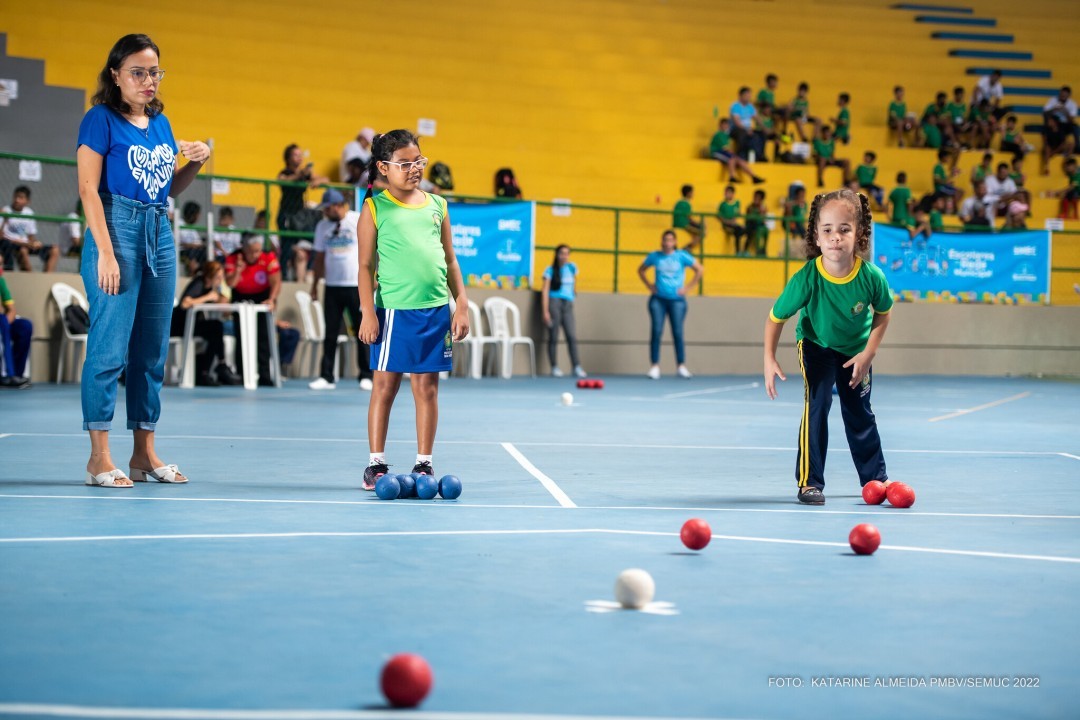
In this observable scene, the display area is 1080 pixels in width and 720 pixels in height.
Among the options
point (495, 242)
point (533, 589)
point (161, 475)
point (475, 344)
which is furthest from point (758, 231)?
point (533, 589)

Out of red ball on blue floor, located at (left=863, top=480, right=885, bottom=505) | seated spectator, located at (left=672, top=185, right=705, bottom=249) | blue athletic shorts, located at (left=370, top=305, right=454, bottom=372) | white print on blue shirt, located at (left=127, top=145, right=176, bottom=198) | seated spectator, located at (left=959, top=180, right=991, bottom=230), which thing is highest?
seated spectator, located at (left=959, top=180, right=991, bottom=230)

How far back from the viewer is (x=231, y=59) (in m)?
25.3

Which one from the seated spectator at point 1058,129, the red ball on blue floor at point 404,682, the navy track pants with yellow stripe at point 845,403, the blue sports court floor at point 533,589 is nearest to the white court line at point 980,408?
the blue sports court floor at point 533,589

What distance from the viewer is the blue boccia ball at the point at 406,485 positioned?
267 inches

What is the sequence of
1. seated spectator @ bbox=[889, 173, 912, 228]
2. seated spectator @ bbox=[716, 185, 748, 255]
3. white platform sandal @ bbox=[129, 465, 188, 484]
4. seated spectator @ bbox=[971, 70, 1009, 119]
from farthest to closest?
seated spectator @ bbox=[971, 70, 1009, 119]
seated spectator @ bbox=[889, 173, 912, 228]
seated spectator @ bbox=[716, 185, 748, 255]
white platform sandal @ bbox=[129, 465, 188, 484]

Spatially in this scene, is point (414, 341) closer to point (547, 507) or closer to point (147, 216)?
point (547, 507)

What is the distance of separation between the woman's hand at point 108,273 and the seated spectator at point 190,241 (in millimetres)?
11259

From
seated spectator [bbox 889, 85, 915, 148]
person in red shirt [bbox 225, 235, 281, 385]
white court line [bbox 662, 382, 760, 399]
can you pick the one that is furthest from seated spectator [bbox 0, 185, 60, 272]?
seated spectator [bbox 889, 85, 915, 148]

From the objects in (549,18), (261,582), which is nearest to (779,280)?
(549,18)

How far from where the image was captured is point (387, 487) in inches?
263

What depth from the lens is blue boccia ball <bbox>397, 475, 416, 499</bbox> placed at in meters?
6.77

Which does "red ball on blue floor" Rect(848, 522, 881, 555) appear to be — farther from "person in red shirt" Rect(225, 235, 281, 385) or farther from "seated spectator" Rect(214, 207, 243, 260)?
"seated spectator" Rect(214, 207, 243, 260)

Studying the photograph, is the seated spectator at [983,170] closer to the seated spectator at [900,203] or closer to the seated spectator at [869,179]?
the seated spectator at [900,203]

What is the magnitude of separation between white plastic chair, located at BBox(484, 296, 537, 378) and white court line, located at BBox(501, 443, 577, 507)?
1079 centimetres
